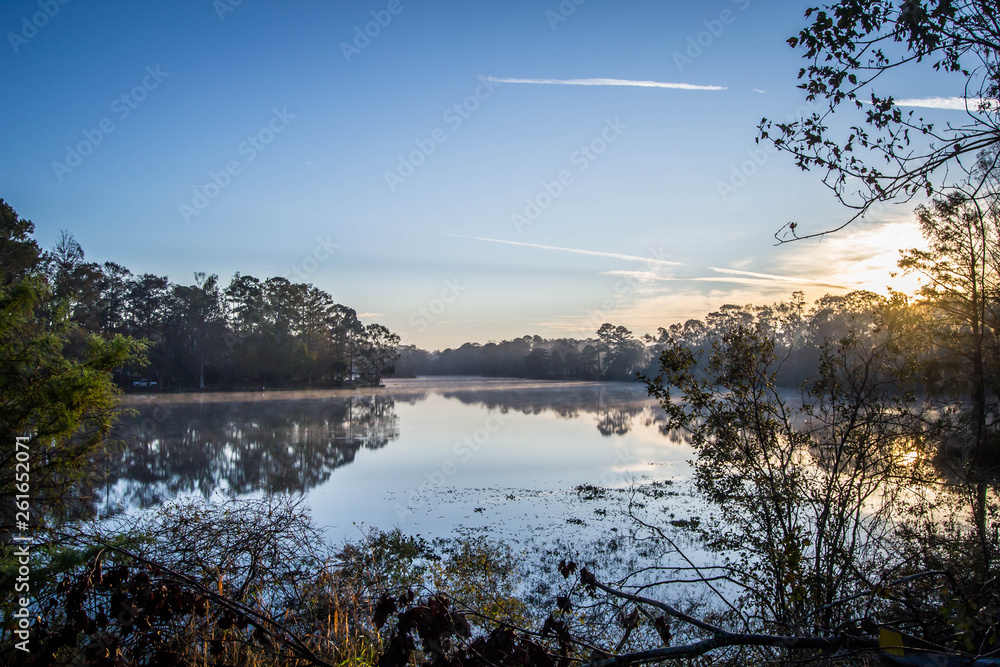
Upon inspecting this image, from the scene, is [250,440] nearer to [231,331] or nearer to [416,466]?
[416,466]

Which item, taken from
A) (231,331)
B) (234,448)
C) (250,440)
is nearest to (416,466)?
(234,448)

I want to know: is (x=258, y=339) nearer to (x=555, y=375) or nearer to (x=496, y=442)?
(x=496, y=442)

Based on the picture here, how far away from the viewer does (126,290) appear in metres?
47.6

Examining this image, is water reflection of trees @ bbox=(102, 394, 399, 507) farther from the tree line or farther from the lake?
the tree line

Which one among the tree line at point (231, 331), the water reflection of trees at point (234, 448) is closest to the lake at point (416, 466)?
the water reflection of trees at point (234, 448)

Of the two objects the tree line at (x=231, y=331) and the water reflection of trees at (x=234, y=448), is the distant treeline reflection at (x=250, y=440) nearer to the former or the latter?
the water reflection of trees at (x=234, y=448)

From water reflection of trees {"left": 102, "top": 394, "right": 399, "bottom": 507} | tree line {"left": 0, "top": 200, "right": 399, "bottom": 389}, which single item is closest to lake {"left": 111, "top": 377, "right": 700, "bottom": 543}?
water reflection of trees {"left": 102, "top": 394, "right": 399, "bottom": 507}

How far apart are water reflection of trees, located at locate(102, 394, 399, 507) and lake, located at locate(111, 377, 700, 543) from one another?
0.16 feet

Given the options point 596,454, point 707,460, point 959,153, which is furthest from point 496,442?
point 959,153

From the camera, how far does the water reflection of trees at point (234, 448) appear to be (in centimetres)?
1389

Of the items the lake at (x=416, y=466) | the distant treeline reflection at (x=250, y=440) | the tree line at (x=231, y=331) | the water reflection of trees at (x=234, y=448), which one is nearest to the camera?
the lake at (x=416, y=466)

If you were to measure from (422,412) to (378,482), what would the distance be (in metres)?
20.5

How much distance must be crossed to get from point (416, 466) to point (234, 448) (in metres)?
6.69

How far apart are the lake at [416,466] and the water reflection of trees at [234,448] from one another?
49mm
